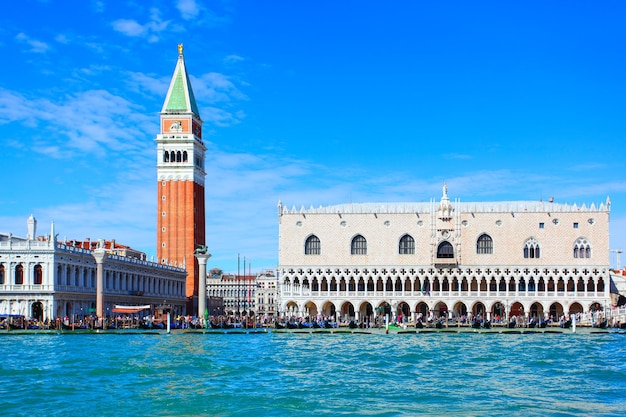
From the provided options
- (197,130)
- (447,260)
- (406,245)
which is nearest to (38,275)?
(406,245)

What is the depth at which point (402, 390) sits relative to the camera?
22672mm

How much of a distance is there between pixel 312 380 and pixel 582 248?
45849 millimetres

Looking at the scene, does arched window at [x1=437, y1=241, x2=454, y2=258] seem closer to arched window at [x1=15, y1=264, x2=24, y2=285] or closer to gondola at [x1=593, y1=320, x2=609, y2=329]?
gondola at [x1=593, y1=320, x2=609, y2=329]

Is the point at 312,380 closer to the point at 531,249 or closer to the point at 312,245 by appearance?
the point at 312,245

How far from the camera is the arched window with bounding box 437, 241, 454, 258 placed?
6738 cm

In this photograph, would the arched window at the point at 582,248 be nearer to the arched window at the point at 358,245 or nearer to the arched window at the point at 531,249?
the arched window at the point at 531,249

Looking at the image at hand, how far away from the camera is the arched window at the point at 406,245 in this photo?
67.8 metres

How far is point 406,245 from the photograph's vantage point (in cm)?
6800

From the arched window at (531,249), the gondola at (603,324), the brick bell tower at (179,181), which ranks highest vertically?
the brick bell tower at (179,181)

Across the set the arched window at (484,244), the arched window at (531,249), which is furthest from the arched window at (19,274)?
the arched window at (531,249)

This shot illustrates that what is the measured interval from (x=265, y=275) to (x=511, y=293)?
80.7 metres

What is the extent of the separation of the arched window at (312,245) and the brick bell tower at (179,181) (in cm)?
1697

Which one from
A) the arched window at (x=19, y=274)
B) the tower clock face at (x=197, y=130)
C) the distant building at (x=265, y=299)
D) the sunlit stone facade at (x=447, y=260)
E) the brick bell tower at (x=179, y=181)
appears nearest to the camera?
the arched window at (x=19, y=274)

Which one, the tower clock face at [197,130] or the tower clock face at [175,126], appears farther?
the tower clock face at [197,130]
